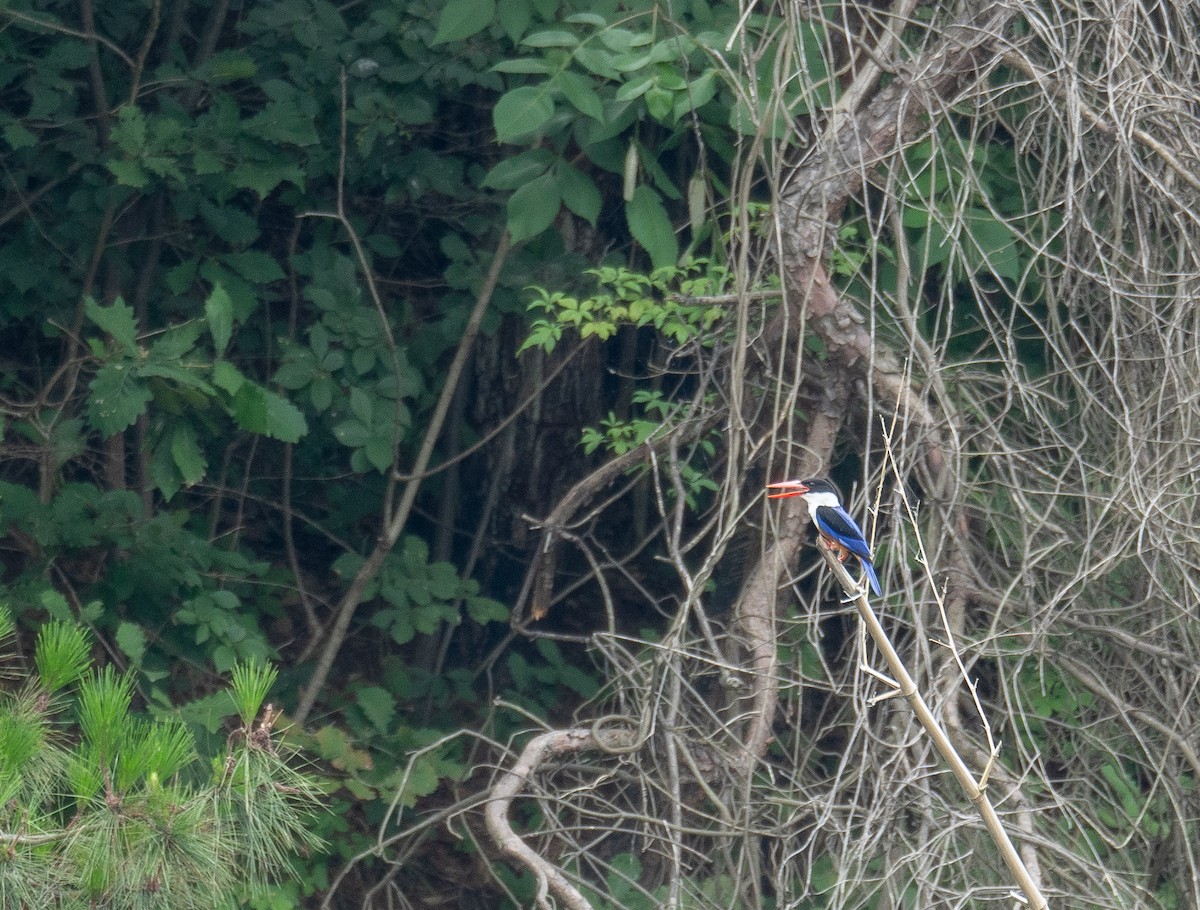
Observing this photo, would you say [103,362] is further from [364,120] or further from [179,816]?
[179,816]

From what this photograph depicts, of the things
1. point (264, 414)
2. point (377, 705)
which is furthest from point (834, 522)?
point (377, 705)

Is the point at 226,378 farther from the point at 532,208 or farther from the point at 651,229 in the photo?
the point at 651,229

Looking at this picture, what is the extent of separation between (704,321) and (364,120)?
138 centimetres

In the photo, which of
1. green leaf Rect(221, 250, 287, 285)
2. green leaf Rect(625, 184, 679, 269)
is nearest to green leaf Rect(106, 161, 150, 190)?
green leaf Rect(221, 250, 287, 285)

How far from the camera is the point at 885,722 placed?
128 inches

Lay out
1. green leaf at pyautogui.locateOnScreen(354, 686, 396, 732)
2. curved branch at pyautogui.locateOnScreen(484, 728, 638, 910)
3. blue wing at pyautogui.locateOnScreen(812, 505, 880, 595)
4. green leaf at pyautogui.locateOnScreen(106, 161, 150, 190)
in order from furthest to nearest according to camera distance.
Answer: green leaf at pyautogui.locateOnScreen(354, 686, 396, 732), green leaf at pyautogui.locateOnScreen(106, 161, 150, 190), curved branch at pyautogui.locateOnScreen(484, 728, 638, 910), blue wing at pyautogui.locateOnScreen(812, 505, 880, 595)

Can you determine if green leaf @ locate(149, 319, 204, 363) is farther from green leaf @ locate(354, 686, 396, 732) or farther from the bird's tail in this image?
the bird's tail

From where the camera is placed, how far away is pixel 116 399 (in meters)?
3.21

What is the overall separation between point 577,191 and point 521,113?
35 centimetres

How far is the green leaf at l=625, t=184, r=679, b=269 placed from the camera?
341cm

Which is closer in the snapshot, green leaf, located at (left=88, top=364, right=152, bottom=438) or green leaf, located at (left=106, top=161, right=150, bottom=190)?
green leaf, located at (left=88, top=364, right=152, bottom=438)

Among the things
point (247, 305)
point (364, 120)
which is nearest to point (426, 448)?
point (247, 305)

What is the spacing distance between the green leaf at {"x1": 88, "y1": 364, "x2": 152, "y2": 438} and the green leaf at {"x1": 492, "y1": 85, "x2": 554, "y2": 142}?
3.50ft

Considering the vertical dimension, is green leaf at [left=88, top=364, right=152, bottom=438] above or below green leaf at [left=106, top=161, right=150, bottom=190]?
below
